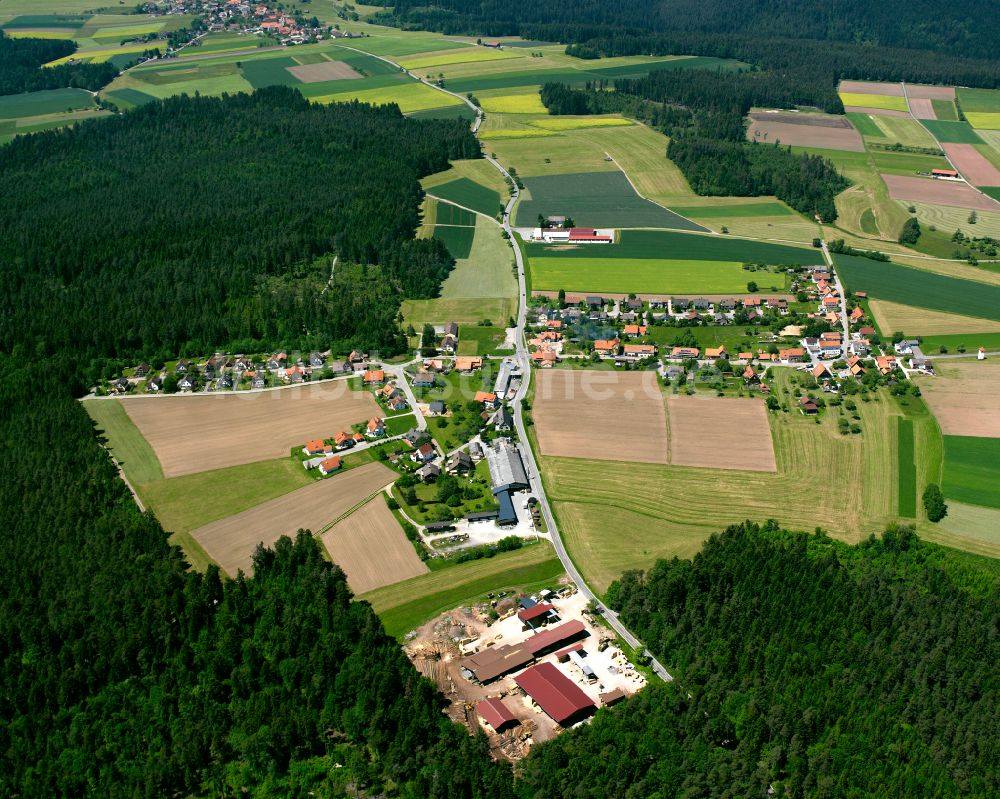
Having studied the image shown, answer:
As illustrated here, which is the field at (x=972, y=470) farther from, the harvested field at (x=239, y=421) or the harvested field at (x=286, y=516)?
the harvested field at (x=239, y=421)

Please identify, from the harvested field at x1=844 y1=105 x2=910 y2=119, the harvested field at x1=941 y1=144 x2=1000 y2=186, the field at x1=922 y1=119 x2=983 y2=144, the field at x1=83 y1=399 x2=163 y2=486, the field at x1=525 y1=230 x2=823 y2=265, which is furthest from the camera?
the harvested field at x1=844 y1=105 x2=910 y2=119

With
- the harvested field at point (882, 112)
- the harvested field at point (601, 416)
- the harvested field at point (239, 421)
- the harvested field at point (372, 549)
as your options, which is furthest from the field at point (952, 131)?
the harvested field at point (372, 549)

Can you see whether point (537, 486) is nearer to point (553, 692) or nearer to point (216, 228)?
point (553, 692)

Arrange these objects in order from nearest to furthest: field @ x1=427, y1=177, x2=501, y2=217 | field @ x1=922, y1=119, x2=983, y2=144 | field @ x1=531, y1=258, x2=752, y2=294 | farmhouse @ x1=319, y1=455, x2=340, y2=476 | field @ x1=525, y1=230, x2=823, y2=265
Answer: farmhouse @ x1=319, y1=455, x2=340, y2=476
field @ x1=531, y1=258, x2=752, y2=294
field @ x1=525, y1=230, x2=823, y2=265
field @ x1=427, y1=177, x2=501, y2=217
field @ x1=922, y1=119, x2=983, y2=144

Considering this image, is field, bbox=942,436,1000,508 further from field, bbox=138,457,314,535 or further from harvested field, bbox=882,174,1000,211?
harvested field, bbox=882,174,1000,211

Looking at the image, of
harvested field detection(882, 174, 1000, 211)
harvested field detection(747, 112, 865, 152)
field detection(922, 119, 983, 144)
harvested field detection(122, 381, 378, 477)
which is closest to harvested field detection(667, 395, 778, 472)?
harvested field detection(122, 381, 378, 477)

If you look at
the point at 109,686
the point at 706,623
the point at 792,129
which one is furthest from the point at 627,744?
the point at 792,129
